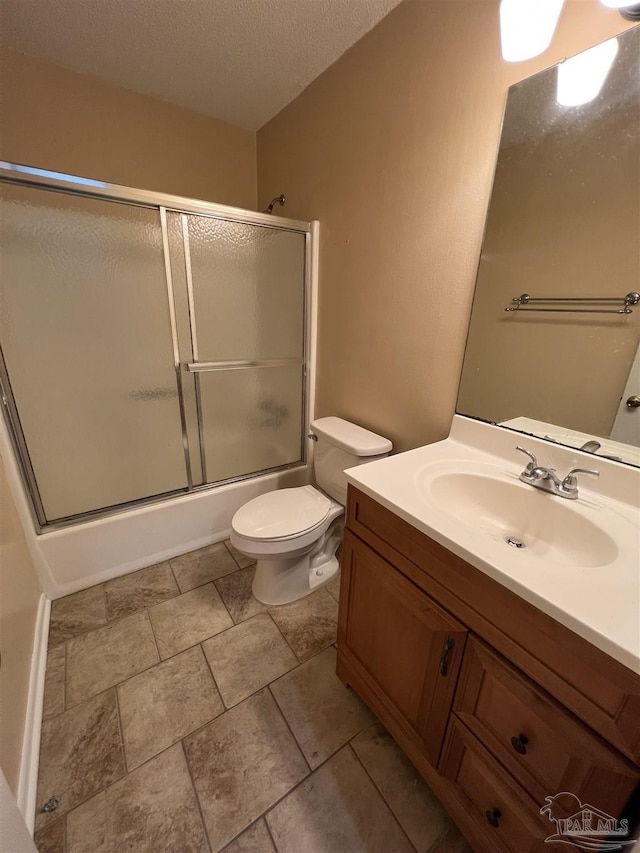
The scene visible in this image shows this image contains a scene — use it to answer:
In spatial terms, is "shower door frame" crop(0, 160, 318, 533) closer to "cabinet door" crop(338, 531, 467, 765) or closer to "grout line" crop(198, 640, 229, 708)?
"grout line" crop(198, 640, 229, 708)

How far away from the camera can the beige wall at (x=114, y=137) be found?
158 centimetres

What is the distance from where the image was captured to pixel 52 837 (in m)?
0.90

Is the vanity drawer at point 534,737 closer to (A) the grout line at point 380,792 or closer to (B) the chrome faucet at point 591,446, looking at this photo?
(A) the grout line at point 380,792

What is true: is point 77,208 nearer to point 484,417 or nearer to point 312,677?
point 484,417

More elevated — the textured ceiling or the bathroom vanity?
the textured ceiling

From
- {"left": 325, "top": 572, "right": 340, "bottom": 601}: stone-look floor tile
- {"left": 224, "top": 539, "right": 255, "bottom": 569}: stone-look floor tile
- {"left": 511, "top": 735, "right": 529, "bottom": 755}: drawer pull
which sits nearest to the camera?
{"left": 511, "top": 735, "right": 529, "bottom": 755}: drawer pull

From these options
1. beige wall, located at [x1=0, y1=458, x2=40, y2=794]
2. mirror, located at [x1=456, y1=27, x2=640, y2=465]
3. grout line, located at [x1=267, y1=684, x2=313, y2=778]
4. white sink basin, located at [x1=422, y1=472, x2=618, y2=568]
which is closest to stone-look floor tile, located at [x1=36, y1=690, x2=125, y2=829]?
beige wall, located at [x1=0, y1=458, x2=40, y2=794]

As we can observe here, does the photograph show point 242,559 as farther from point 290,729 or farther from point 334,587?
point 290,729

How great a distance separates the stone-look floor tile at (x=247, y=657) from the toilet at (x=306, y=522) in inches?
6.4

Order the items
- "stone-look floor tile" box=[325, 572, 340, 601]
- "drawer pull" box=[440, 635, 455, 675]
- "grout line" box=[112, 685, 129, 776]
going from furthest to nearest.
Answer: "stone-look floor tile" box=[325, 572, 340, 601]
"grout line" box=[112, 685, 129, 776]
"drawer pull" box=[440, 635, 455, 675]

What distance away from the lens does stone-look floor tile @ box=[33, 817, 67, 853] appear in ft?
2.88

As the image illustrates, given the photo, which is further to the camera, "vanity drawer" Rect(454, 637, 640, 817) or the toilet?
the toilet

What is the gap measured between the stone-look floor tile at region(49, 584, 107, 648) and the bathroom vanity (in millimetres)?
1111

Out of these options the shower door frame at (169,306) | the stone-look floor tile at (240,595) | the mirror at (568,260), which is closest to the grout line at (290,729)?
the stone-look floor tile at (240,595)
